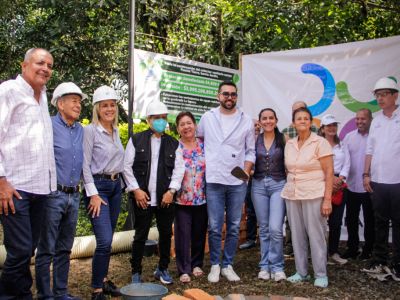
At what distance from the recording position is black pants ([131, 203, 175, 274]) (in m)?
4.63

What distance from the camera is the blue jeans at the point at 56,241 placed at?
369cm

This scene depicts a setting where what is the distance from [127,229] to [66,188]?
293 centimetres

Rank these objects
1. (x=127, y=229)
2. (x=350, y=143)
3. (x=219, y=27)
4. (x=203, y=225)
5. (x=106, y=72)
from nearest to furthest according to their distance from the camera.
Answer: (x=203, y=225), (x=350, y=143), (x=127, y=229), (x=106, y=72), (x=219, y=27)

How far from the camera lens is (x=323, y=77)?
711 cm

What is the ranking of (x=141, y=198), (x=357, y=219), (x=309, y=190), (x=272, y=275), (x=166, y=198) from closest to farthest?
(x=141, y=198) < (x=166, y=198) < (x=309, y=190) < (x=272, y=275) < (x=357, y=219)

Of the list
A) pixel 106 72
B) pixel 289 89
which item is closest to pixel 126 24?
pixel 106 72

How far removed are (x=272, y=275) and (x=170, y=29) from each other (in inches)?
273

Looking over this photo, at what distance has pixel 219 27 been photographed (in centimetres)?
1134

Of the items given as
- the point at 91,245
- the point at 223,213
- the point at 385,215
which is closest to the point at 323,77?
the point at 385,215

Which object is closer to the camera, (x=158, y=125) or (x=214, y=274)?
(x=158, y=125)

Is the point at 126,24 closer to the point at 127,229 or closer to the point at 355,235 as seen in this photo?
the point at 127,229

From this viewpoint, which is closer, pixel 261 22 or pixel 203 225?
pixel 203 225

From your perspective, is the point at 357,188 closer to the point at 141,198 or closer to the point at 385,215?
the point at 385,215

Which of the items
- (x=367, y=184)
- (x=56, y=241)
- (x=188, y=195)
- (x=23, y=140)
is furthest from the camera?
(x=367, y=184)
